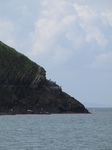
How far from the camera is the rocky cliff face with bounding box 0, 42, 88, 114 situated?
17575 centimetres

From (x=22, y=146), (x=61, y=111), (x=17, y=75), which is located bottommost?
(x=22, y=146)

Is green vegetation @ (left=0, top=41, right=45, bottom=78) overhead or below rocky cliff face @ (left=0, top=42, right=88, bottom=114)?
overhead

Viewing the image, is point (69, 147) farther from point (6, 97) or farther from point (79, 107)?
point (79, 107)

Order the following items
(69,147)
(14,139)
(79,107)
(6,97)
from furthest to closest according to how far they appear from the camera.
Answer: (79,107) → (6,97) → (14,139) → (69,147)

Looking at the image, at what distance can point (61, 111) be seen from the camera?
7274 inches

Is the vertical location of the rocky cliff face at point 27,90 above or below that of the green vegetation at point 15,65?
below

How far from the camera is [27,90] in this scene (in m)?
181

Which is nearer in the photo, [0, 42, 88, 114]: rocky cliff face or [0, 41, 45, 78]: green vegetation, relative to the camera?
[0, 42, 88, 114]: rocky cliff face

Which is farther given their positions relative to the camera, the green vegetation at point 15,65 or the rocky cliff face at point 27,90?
the green vegetation at point 15,65

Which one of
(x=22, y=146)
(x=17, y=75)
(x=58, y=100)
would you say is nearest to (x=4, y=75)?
(x=17, y=75)

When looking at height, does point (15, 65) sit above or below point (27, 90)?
above

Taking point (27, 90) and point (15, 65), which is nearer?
point (27, 90)

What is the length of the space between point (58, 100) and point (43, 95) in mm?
5958

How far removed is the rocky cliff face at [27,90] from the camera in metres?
176
